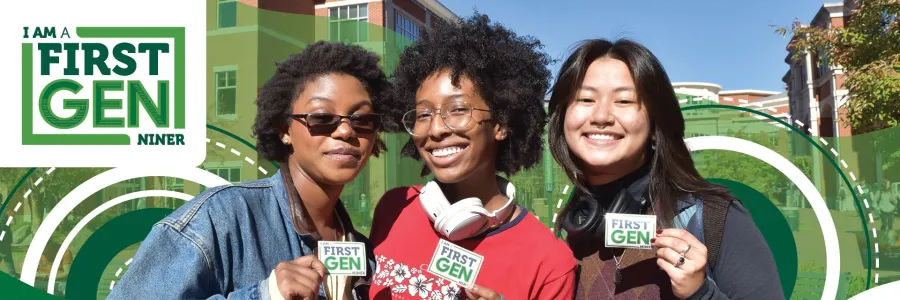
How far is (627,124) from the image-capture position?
9.43 ft

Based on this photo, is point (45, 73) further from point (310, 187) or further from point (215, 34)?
point (310, 187)

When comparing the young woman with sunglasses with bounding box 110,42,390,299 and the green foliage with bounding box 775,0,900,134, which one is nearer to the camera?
Result: the young woman with sunglasses with bounding box 110,42,390,299

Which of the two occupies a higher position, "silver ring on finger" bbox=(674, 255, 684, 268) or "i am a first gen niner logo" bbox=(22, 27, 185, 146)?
"i am a first gen niner logo" bbox=(22, 27, 185, 146)

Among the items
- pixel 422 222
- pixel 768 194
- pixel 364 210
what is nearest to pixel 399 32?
pixel 364 210

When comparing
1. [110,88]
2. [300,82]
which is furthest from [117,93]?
[300,82]

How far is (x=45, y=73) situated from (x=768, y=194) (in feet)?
23.4

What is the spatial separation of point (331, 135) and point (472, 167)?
0.62 meters

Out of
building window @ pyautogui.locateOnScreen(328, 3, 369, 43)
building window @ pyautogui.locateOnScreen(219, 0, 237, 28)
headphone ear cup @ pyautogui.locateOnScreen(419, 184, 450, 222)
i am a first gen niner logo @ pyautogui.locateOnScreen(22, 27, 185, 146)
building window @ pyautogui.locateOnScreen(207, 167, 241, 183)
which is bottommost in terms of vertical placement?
headphone ear cup @ pyautogui.locateOnScreen(419, 184, 450, 222)

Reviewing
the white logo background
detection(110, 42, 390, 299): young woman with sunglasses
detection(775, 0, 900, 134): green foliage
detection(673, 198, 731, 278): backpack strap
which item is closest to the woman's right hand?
detection(110, 42, 390, 299): young woman with sunglasses

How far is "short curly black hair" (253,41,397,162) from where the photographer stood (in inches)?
119

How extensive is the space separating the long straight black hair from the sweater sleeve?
0.46ft

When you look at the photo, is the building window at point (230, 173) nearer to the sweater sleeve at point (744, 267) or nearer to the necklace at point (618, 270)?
the necklace at point (618, 270)

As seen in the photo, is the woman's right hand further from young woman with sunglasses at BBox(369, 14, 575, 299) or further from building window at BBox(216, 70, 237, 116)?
building window at BBox(216, 70, 237, 116)

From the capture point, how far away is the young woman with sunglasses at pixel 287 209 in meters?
2.32
